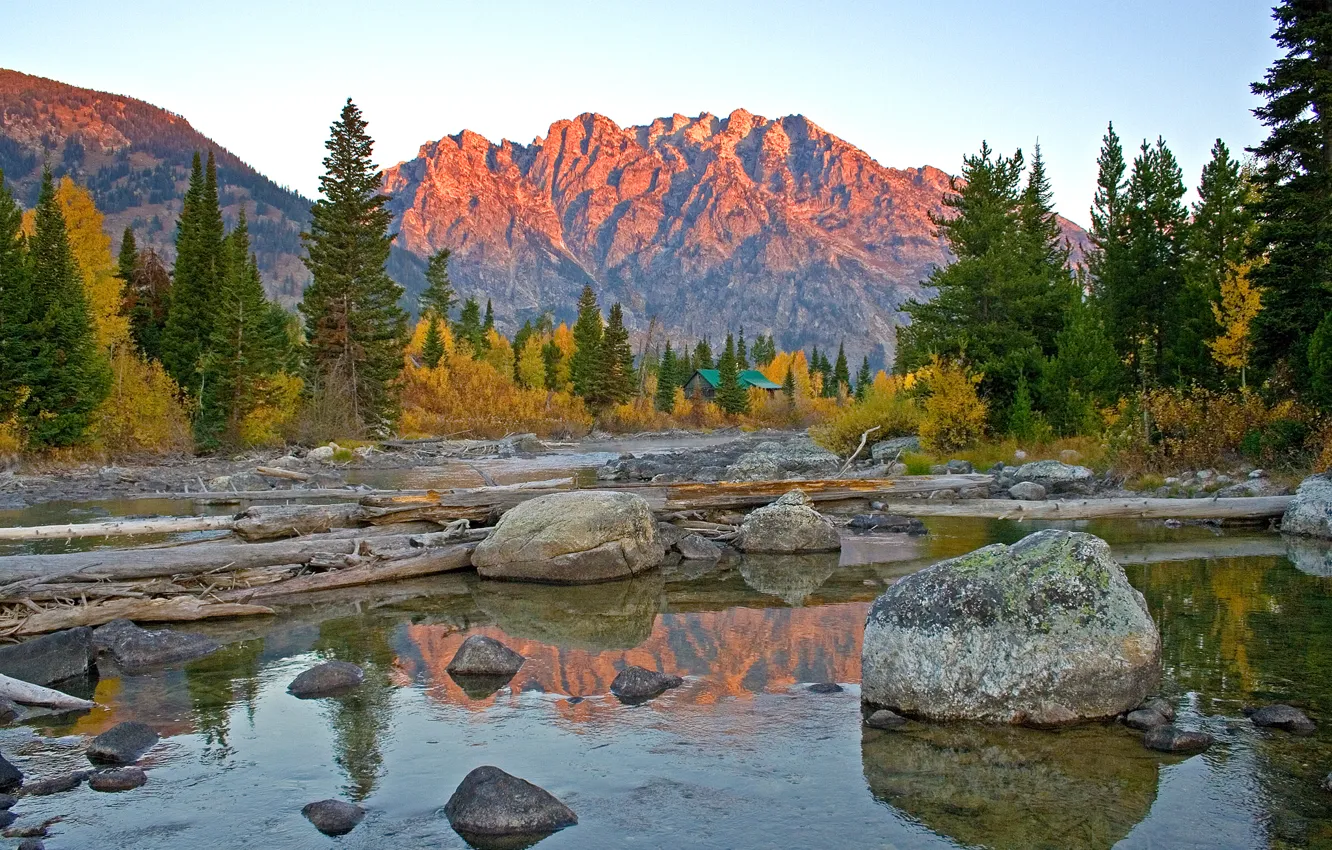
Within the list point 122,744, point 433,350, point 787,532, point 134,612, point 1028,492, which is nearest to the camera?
point 122,744

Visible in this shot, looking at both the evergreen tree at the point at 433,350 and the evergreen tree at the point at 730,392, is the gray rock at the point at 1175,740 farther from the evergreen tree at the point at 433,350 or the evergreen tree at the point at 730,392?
the evergreen tree at the point at 730,392

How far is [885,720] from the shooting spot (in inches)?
260

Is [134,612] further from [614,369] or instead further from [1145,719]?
[614,369]

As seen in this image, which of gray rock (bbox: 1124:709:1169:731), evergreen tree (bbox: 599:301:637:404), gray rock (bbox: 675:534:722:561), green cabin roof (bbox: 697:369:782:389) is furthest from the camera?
green cabin roof (bbox: 697:369:782:389)

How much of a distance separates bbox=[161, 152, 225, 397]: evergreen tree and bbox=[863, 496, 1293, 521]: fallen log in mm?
35461

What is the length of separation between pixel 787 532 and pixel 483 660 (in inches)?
311

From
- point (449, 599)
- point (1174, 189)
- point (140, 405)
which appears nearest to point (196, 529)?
point (449, 599)

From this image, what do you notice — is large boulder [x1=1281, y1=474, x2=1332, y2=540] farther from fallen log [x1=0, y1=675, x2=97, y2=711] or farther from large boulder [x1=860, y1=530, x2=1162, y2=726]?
fallen log [x1=0, y1=675, x2=97, y2=711]

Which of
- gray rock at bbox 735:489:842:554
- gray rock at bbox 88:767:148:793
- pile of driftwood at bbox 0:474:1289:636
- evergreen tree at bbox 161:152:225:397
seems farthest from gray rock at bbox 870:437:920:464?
evergreen tree at bbox 161:152:225:397

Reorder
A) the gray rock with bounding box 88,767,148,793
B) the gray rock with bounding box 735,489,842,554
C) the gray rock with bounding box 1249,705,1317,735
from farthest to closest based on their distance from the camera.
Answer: the gray rock with bounding box 735,489,842,554 < the gray rock with bounding box 1249,705,1317,735 < the gray rock with bounding box 88,767,148,793

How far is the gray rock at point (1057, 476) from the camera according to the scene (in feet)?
72.4

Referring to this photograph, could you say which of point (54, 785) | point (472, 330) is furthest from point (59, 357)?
point (472, 330)

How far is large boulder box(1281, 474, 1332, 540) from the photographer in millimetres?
15273

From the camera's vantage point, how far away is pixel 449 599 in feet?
37.8
